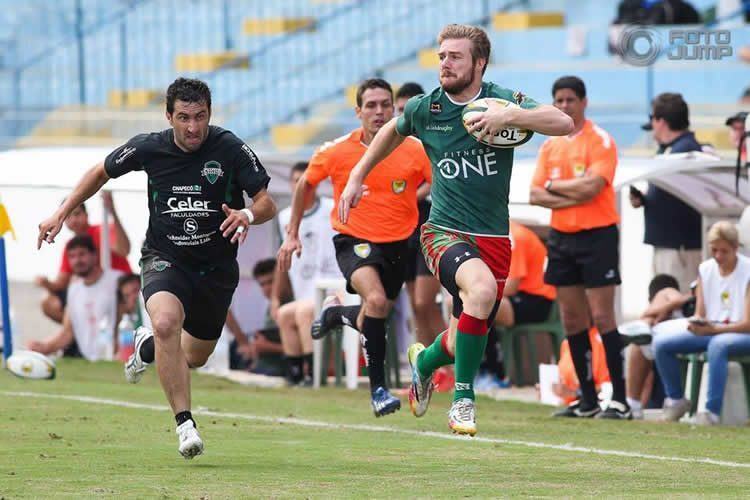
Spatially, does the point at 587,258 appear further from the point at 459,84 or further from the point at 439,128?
the point at 459,84

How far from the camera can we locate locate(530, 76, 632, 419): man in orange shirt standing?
12445 millimetres

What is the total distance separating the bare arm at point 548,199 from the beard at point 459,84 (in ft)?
11.4

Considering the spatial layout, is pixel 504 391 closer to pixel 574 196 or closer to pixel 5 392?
pixel 574 196

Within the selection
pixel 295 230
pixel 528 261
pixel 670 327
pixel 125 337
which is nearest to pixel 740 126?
pixel 670 327

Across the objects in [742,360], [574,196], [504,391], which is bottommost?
[504,391]

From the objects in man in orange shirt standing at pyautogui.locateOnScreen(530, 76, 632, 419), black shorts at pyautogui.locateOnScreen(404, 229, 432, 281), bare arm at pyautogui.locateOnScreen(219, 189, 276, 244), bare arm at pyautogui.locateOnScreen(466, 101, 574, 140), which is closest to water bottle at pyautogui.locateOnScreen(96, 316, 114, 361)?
black shorts at pyautogui.locateOnScreen(404, 229, 432, 281)

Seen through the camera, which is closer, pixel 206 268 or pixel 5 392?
pixel 206 268

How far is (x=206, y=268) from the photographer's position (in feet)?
30.7

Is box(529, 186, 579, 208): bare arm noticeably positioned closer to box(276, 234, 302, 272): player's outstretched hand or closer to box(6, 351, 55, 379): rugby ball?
box(276, 234, 302, 272): player's outstretched hand

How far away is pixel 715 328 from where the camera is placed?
12.3 metres

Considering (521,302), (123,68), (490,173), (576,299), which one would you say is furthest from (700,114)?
(123,68)

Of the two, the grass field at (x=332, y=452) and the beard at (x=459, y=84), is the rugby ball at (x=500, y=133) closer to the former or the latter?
the beard at (x=459, y=84)

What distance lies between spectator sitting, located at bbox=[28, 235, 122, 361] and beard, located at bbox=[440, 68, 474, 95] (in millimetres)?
9108

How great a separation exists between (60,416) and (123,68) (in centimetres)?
1727
